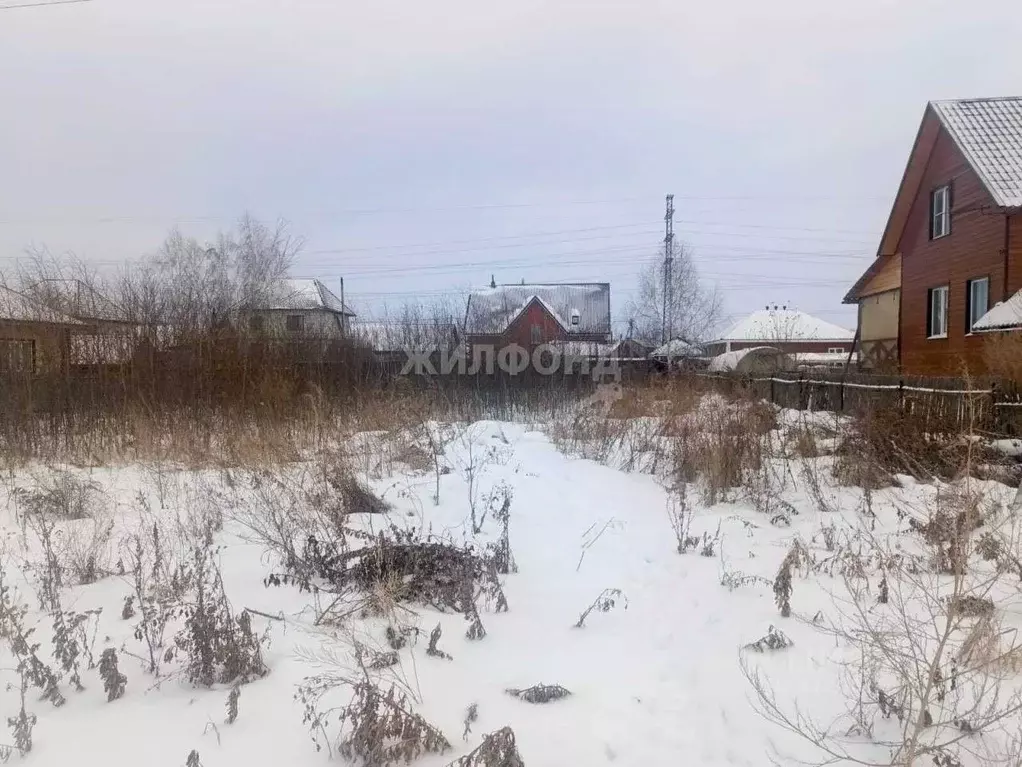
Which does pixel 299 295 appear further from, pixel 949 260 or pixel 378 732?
pixel 378 732

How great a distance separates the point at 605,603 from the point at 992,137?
50.1 feet

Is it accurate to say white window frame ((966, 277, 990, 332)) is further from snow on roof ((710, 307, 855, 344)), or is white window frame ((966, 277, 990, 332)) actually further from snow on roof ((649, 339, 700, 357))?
snow on roof ((710, 307, 855, 344))

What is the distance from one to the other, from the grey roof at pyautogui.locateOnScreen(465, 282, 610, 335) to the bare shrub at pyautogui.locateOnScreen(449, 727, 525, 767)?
2814 centimetres

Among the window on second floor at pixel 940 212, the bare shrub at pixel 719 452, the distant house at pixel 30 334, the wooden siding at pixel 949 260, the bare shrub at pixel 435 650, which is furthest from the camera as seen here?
the window on second floor at pixel 940 212

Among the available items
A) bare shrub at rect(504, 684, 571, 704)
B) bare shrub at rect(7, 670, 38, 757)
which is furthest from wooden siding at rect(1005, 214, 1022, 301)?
bare shrub at rect(7, 670, 38, 757)

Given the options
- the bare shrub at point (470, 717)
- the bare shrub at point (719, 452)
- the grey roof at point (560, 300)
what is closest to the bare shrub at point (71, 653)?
the bare shrub at point (470, 717)

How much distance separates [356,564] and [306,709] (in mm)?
1253

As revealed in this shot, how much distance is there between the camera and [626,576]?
3596 millimetres

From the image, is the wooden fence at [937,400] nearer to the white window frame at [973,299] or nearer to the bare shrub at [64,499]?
the white window frame at [973,299]

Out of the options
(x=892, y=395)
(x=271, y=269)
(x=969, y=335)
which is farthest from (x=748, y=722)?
(x=271, y=269)

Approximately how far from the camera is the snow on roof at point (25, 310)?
312 inches

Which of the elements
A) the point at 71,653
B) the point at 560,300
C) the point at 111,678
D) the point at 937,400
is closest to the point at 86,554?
the point at 71,653

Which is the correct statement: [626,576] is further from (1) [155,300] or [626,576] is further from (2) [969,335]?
(2) [969,335]

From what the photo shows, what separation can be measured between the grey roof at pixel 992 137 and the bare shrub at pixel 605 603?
1296cm
